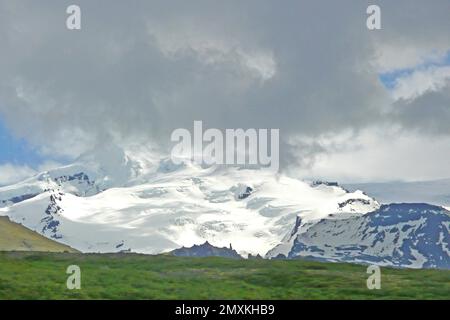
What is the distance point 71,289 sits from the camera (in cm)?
16038

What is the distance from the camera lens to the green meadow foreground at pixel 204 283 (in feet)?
518

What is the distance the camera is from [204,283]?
174250 millimetres
